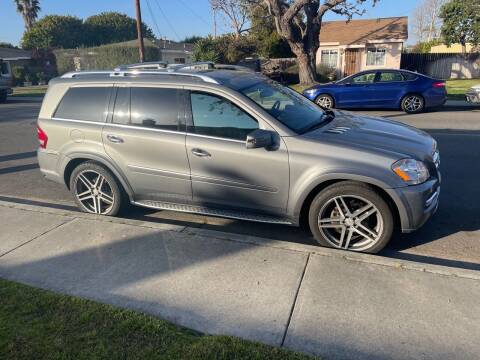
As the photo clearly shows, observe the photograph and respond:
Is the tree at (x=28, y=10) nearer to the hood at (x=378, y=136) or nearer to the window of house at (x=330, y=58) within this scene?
the window of house at (x=330, y=58)

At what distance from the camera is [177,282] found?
3379 mm

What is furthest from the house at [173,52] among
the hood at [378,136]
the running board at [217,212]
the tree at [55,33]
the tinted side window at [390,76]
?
the hood at [378,136]

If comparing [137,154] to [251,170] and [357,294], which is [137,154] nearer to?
[251,170]

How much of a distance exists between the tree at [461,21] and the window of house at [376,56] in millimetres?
7252

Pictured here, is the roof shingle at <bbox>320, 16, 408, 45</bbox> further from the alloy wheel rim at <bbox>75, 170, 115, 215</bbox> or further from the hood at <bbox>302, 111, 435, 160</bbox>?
the alloy wheel rim at <bbox>75, 170, 115, 215</bbox>

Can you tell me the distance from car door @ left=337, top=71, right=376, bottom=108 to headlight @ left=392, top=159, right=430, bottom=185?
33.2 feet

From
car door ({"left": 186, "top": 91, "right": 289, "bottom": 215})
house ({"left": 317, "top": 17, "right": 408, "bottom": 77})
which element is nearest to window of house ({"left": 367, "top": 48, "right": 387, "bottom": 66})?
house ({"left": 317, "top": 17, "right": 408, "bottom": 77})

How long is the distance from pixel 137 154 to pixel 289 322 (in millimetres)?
2558

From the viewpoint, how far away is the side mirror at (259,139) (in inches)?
146

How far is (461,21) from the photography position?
1184 inches

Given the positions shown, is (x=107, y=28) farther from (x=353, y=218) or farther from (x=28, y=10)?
(x=353, y=218)

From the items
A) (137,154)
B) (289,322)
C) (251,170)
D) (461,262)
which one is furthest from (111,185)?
(461,262)

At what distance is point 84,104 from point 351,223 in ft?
11.1

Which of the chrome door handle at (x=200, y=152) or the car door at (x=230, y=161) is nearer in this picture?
the car door at (x=230, y=161)
